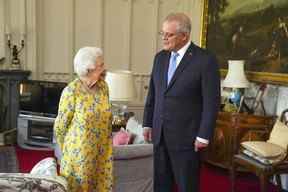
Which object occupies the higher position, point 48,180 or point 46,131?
point 48,180

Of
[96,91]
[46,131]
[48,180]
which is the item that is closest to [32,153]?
[46,131]

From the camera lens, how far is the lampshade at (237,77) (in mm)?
4254

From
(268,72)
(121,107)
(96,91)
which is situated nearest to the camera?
(96,91)

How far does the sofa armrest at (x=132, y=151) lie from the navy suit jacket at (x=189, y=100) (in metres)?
0.19

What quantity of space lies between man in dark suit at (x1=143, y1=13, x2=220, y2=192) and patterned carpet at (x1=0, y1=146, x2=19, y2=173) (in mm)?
2284

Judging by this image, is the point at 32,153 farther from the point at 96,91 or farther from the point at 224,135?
the point at 96,91

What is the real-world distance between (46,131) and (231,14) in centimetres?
292

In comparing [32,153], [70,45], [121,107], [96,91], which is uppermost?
[70,45]

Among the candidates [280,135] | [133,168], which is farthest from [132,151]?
[280,135]

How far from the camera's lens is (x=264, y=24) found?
4.28 meters

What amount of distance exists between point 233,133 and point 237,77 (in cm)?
64

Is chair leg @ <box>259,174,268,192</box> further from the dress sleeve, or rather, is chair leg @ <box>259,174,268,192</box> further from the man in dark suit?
the dress sleeve

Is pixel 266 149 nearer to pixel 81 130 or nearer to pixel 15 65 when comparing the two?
pixel 81 130

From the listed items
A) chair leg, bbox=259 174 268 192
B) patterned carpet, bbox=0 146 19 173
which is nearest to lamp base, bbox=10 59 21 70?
patterned carpet, bbox=0 146 19 173
